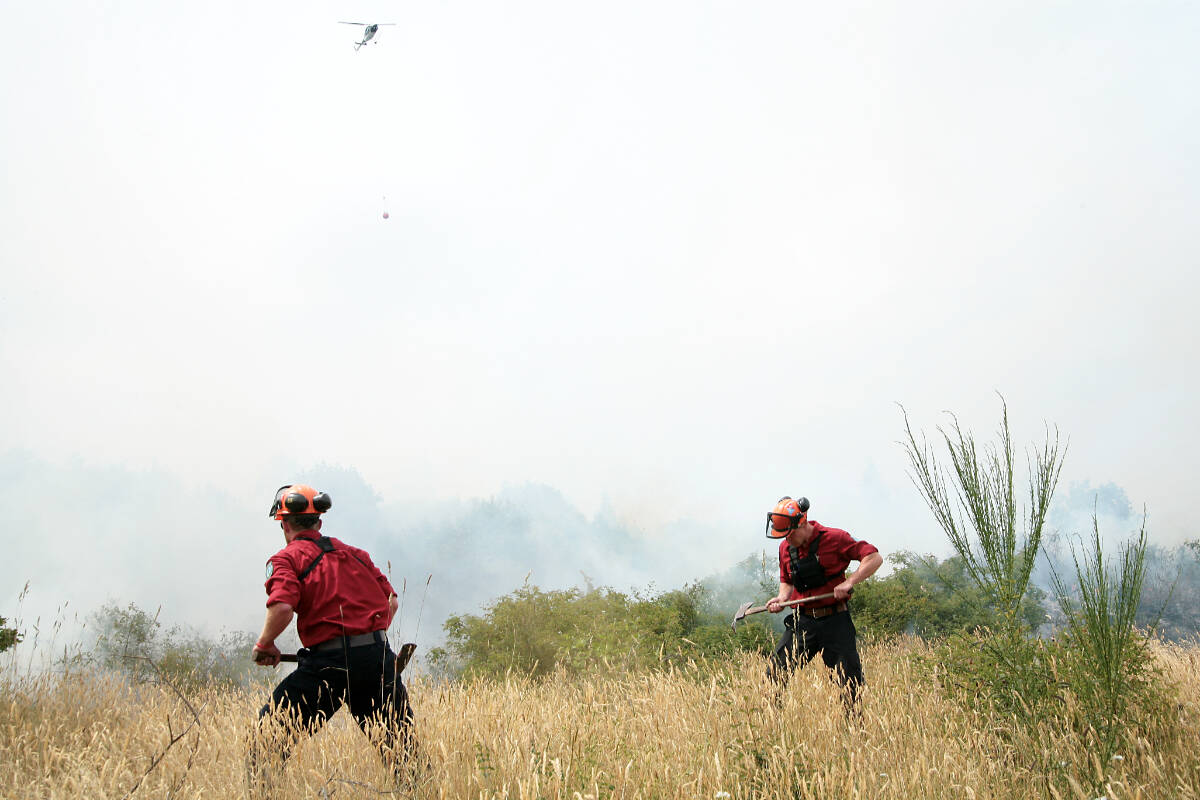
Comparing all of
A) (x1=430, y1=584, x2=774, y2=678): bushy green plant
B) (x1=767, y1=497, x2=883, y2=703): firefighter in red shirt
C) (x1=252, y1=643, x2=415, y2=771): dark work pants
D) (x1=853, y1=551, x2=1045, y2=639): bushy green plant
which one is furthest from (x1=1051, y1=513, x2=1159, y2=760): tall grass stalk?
(x1=853, y1=551, x2=1045, y2=639): bushy green plant

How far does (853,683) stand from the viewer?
19.3 feet

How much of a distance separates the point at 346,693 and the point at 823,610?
3862 millimetres

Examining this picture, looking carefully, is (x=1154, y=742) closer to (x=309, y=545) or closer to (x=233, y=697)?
(x=309, y=545)

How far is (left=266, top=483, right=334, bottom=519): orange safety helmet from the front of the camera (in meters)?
4.67

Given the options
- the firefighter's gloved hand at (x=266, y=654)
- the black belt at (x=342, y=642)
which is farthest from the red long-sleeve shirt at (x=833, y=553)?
the firefighter's gloved hand at (x=266, y=654)

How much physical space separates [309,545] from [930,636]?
13.0 metres

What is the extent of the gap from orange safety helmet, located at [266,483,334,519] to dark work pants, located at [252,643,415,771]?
33.8 inches

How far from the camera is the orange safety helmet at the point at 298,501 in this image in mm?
4668

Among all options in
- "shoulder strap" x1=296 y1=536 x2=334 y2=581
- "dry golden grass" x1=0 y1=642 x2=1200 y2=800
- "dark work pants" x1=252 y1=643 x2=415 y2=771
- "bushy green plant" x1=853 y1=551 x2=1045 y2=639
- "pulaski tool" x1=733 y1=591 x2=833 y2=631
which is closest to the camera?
"dry golden grass" x1=0 y1=642 x2=1200 y2=800

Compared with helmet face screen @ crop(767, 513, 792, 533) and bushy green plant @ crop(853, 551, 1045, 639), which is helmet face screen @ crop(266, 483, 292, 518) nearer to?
helmet face screen @ crop(767, 513, 792, 533)

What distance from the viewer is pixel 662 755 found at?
3.85m

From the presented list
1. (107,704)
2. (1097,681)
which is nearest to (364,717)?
(107,704)

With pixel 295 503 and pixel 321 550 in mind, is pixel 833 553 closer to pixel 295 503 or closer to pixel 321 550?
pixel 321 550

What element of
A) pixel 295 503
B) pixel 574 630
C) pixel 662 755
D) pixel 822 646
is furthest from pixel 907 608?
pixel 295 503
